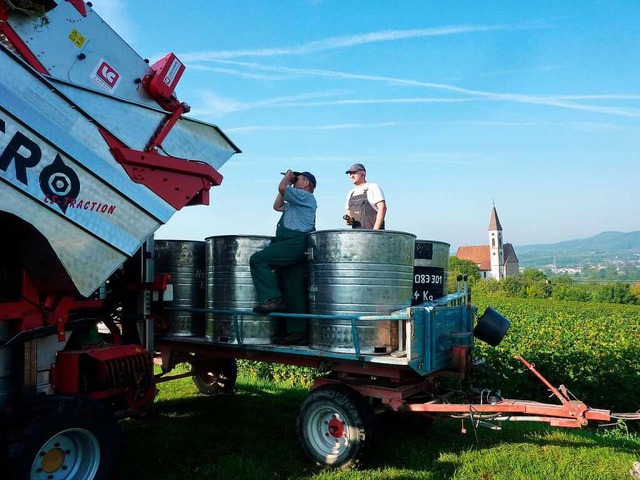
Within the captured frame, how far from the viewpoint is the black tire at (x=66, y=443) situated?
11.6 feet

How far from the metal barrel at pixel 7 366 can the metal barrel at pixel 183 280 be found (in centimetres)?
204

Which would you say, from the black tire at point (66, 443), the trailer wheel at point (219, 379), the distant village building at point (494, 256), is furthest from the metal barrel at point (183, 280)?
the distant village building at point (494, 256)

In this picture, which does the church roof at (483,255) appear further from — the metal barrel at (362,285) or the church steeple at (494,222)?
the metal barrel at (362,285)

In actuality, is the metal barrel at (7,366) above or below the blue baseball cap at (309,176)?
below

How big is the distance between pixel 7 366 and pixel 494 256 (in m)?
132

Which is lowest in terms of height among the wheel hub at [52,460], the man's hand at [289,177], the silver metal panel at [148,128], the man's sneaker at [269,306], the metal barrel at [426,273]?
the wheel hub at [52,460]

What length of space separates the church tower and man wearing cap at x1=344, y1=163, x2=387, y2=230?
126697 millimetres

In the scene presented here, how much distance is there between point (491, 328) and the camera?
5520 mm

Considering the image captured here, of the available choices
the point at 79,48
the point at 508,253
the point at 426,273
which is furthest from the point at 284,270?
the point at 508,253

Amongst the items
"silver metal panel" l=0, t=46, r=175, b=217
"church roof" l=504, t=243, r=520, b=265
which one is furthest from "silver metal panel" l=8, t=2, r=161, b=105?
"church roof" l=504, t=243, r=520, b=265

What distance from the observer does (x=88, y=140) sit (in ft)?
13.2

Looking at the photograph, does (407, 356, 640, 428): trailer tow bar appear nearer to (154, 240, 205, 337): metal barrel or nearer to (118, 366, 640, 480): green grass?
(118, 366, 640, 480): green grass

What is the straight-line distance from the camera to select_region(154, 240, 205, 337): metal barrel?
6.08 meters

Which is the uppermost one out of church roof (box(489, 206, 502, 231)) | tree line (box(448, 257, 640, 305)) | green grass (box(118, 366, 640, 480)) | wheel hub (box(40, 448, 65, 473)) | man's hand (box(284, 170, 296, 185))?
church roof (box(489, 206, 502, 231))
